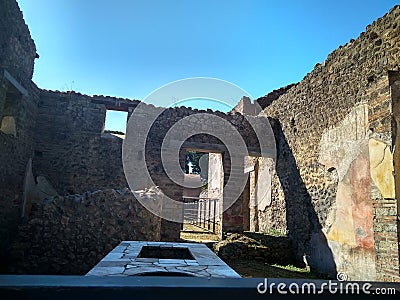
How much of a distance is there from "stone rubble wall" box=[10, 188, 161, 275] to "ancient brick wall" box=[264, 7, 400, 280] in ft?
13.0

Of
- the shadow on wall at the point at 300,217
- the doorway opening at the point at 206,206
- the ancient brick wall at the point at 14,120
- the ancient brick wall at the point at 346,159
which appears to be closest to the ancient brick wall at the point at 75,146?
the ancient brick wall at the point at 14,120

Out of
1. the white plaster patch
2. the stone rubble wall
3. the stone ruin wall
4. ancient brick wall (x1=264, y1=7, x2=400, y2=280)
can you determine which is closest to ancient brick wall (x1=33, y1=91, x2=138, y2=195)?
the stone ruin wall

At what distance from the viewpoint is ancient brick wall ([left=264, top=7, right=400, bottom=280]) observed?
12.3ft

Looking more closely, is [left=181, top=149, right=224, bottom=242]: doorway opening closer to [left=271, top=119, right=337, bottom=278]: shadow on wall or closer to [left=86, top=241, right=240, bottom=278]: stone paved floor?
[left=271, top=119, right=337, bottom=278]: shadow on wall

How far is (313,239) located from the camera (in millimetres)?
6641

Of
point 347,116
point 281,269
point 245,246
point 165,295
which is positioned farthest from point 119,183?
point 165,295

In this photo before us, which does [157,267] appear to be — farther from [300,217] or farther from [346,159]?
[300,217]

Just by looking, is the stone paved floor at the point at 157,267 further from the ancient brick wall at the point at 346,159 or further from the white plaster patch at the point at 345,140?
the white plaster patch at the point at 345,140

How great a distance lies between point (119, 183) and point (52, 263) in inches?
108

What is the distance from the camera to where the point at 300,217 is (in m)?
7.28

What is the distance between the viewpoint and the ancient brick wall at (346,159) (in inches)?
148

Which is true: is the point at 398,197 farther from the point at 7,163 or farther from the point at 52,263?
the point at 7,163

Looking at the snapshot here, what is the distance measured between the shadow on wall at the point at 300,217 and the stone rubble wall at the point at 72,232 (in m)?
3.84

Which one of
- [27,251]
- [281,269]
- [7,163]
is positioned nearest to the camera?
[27,251]
